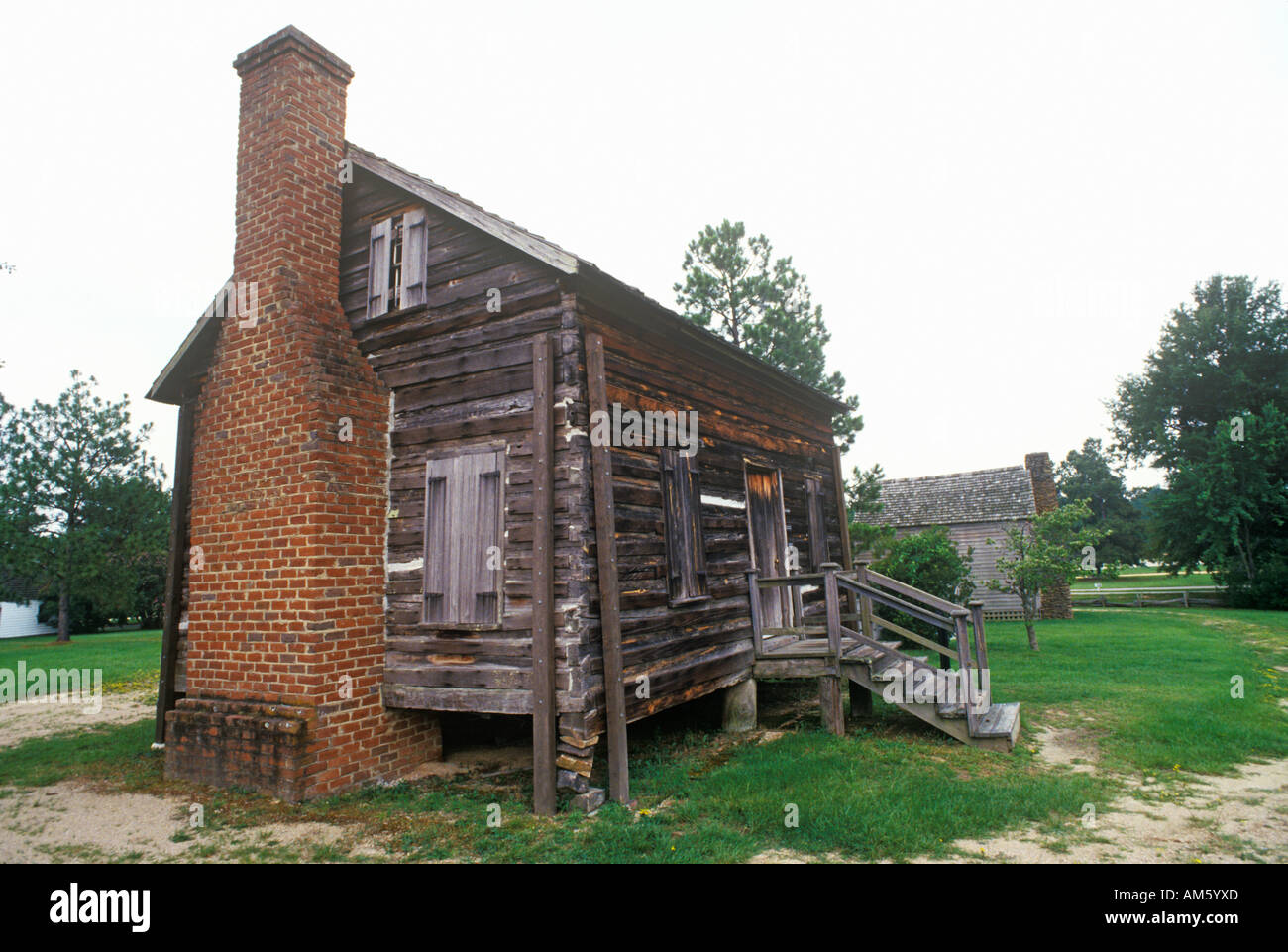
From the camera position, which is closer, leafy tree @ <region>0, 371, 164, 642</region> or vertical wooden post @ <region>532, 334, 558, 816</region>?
vertical wooden post @ <region>532, 334, 558, 816</region>

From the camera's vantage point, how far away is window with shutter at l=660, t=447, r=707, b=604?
768 cm

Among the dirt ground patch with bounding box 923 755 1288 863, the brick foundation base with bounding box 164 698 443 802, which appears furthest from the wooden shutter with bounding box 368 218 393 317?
the dirt ground patch with bounding box 923 755 1288 863

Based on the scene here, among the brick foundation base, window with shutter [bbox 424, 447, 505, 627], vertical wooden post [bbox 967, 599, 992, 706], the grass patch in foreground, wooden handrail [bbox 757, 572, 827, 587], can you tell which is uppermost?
window with shutter [bbox 424, 447, 505, 627]

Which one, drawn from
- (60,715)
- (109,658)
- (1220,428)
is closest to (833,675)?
(60,715)

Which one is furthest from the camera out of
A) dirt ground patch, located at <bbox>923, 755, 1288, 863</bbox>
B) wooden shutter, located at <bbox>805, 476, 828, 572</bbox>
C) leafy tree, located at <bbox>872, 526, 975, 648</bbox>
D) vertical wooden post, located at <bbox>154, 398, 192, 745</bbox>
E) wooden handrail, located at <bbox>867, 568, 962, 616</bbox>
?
leafy tree, located at <bbox>872, 526, 975, 648</bbox>

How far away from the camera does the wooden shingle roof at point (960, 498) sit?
26641 millimetres

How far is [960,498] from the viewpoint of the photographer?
92.8ft

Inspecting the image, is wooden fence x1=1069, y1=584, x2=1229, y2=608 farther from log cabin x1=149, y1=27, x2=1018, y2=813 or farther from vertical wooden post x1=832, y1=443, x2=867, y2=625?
log cabin x1=149, y1=27, x2=1018, y2=813

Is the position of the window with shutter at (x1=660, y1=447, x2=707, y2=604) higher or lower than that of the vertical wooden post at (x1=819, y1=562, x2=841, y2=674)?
higher

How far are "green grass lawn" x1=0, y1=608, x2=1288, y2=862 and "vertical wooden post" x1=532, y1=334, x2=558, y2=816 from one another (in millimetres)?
416

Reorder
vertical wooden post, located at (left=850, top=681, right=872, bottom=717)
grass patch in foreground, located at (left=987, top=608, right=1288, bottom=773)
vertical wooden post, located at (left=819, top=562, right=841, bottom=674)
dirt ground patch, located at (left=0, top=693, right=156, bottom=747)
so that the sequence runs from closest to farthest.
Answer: grass patch in foreground, located at (left=987, top=608, right=1288, bottom=773)
vertical wooden post, located at (left=819, top=562, right=841, bottom=674)
vertical wooden post, located at (left=850, top=681, right=872, bottom=717)
dirt ground patch, located at (left=0, top=693, right=156, bottom=747)

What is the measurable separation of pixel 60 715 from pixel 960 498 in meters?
28.3
